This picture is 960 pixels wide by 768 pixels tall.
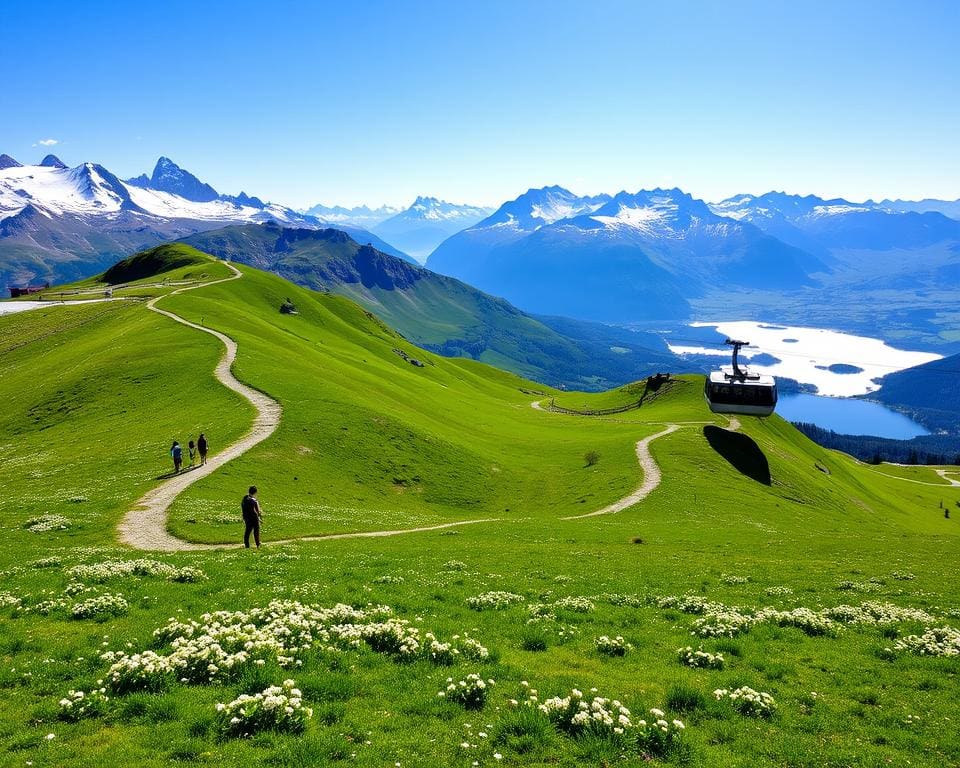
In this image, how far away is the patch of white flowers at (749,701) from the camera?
12805 millimetres

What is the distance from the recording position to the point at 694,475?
232 ft

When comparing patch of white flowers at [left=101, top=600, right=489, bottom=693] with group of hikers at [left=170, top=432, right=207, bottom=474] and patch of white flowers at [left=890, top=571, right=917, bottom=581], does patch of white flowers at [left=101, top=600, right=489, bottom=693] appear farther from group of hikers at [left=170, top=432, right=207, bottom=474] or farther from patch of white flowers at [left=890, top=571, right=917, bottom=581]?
group of hikers at [left=170, top=432, right=207, bottom=474]

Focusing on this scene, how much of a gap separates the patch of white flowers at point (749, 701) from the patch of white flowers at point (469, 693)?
570 cm

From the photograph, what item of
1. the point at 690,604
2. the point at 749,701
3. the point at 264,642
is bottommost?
the point at 690,604

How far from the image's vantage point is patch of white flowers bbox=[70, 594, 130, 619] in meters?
17.2

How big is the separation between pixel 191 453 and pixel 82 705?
41.1m

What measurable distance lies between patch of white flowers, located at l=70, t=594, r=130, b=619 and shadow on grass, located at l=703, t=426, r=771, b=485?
7521 cm

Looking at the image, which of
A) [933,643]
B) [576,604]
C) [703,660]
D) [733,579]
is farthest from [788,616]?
[576,604]

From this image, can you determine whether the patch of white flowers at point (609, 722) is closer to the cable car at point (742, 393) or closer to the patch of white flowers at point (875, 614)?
the patch of white flowers at point (875, 614)

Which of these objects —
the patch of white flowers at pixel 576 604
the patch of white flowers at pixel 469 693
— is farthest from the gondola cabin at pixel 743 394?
the patch of white flowers at pixel 469 693

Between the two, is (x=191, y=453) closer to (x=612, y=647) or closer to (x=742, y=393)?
(x=612, y=647)

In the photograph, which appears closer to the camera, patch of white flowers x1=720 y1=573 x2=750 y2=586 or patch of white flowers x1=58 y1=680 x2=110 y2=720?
patch of white flowers x1=58 y1=680 x2=110 y2=720

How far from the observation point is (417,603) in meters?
19.9

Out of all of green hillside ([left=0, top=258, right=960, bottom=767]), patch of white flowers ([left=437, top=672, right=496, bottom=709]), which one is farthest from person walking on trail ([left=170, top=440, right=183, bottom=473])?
patch of white flowers ([left=437, top=672, right=496, bottom=709])
